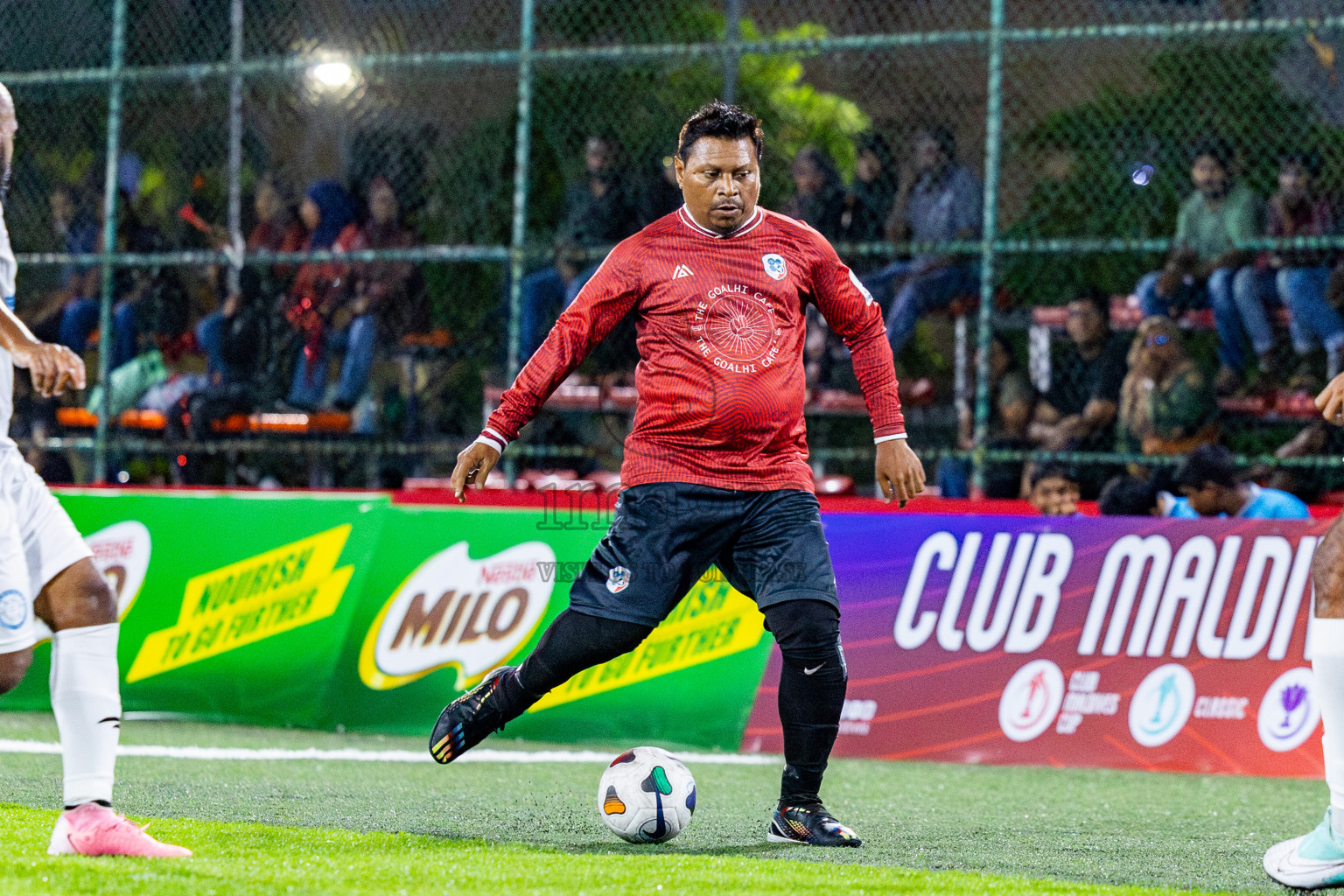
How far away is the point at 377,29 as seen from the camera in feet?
41.0

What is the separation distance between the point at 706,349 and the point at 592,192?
22.3ft

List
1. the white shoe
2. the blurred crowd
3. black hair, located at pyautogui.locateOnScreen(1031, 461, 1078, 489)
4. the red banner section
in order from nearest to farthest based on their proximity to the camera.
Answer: the white shoe < the red banner section < black hair, located at pyautogui.locateOnScreen(1031, 461, 1078, 489) < the blurred crowd

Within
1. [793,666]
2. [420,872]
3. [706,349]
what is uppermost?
[706,349]

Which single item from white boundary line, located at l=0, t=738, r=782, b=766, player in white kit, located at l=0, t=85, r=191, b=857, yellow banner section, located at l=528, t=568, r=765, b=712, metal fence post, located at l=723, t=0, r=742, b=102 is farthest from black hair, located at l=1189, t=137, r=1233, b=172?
player in white kit, located at l=0, t=85, r=191, b=857

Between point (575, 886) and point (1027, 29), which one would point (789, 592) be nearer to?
point (575, 886)

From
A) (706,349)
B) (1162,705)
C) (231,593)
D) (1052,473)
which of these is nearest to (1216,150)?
(1052,473)

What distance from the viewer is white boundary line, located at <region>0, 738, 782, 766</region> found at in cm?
745

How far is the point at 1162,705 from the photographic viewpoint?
7.88m

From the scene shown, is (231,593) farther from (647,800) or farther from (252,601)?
(647,800)

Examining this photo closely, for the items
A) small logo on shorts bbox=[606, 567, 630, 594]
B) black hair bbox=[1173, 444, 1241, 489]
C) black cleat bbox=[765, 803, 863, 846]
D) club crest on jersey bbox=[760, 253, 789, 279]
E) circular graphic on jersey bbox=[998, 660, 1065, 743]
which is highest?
club crest on jersey bbox=[760, 253, 789, 279]

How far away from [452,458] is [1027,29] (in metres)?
4.70

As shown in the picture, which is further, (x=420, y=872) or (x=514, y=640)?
(x=514, y=640)

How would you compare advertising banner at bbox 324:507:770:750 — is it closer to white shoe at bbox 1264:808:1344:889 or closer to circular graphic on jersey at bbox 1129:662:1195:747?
circular graphic on jersey at bbox 1129:662:1195:747

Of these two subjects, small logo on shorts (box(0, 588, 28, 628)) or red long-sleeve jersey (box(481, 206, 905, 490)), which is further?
red long-sleeve jersey (box(481, 206, 905, 490))
